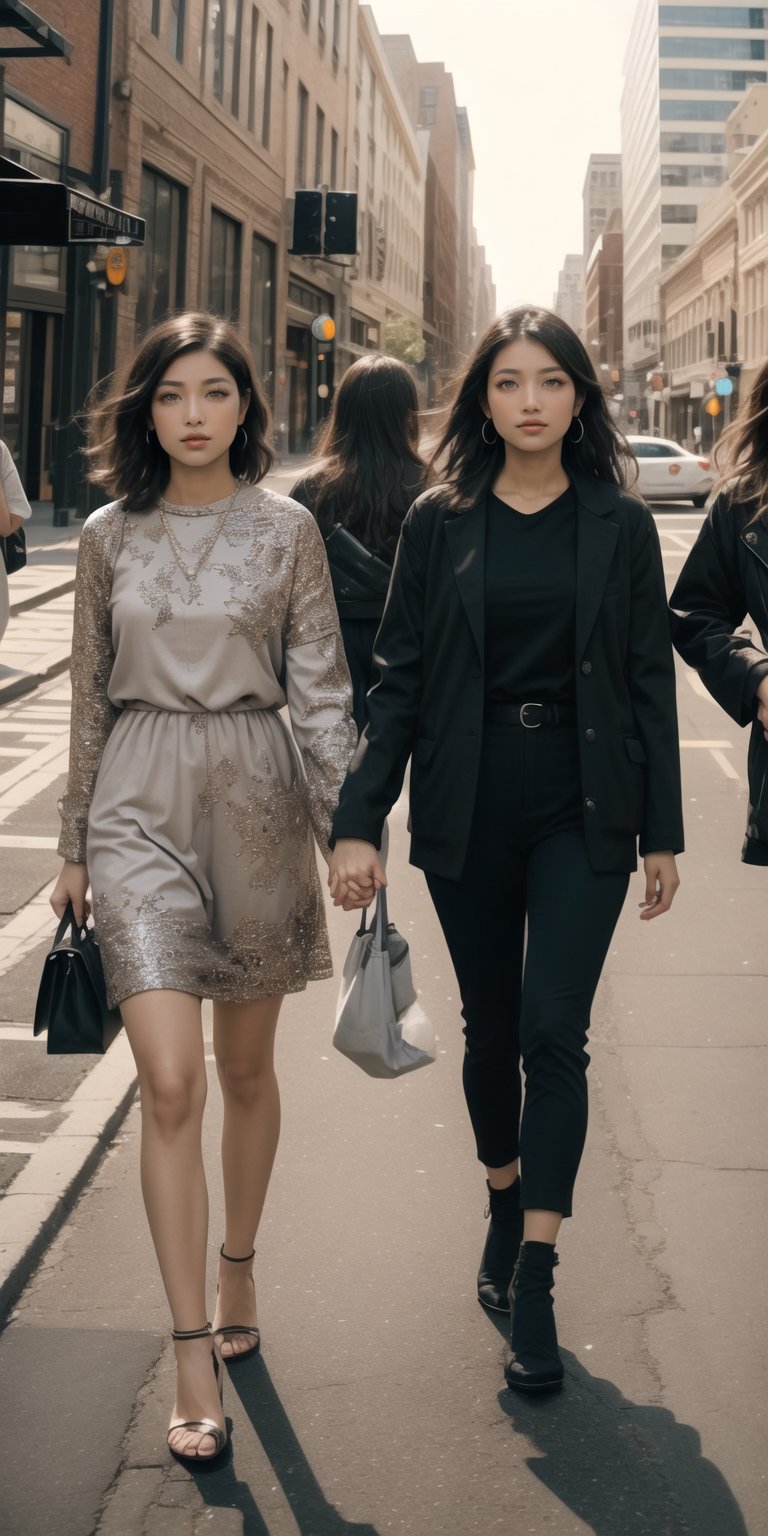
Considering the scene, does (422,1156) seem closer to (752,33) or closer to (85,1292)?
(85,1292)

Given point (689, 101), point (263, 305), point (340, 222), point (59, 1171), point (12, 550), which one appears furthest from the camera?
point (689, 101)

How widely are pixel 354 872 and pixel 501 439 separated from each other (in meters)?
0.99

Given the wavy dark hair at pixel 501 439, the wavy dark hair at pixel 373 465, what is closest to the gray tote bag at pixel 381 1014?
the wavy dark hair at pixel 501 439

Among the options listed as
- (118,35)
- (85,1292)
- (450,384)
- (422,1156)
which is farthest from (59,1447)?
(118,35)

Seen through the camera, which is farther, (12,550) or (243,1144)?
(12,550)

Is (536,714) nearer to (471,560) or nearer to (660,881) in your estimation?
(471,560)

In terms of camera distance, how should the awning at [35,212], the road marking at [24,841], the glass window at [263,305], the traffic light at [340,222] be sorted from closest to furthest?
the awning at [35,212]
the road marking at [24,841]
the traffic light at [340,222]
the glass window at [263,305]

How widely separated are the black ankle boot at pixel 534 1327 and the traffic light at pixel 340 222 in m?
34.4

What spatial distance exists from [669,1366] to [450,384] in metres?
2.05

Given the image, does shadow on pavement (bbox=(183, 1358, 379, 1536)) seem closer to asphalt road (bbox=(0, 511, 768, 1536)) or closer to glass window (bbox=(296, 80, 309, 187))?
asphalt road (bbox=(0, 511, 768, 1536))

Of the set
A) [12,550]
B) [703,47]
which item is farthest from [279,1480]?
[703,47]

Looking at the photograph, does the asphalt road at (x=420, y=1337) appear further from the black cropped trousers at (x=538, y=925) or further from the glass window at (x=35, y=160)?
the glass window at (x=35, y=160)

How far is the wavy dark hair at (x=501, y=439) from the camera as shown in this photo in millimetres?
3677

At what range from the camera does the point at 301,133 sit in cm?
4744
